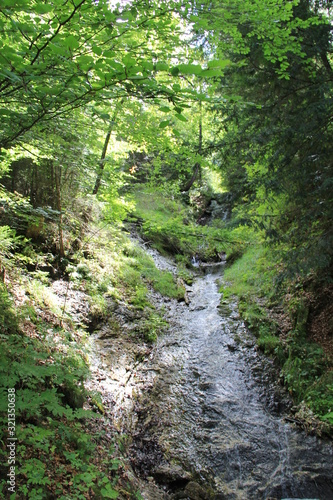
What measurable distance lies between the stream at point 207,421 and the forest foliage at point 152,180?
0.63m

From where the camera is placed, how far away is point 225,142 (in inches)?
288

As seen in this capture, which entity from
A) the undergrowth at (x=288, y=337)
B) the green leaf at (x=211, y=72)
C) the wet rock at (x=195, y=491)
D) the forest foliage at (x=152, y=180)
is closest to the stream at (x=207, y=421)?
the wet rock at (x=195, y=491)

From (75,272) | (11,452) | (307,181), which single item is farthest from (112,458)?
(307,181)

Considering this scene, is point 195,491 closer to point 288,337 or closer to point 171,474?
point 171,474

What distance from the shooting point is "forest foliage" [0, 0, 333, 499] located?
2.71 m

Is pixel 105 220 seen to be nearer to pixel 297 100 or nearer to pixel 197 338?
pixel 197 338

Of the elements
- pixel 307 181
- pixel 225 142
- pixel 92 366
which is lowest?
pixel 92 366

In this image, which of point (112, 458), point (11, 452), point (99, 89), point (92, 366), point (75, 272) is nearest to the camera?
point (99, 89)

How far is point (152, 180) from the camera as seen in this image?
8992mm

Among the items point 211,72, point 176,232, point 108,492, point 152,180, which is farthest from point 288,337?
point 211,72

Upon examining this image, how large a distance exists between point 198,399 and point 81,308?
130 inches

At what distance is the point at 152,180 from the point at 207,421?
6657 mm

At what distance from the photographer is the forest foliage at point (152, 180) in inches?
107

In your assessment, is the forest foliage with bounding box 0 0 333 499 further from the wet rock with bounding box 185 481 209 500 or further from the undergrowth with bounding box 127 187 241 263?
the wet rock with bounding box 185 481 209 500
